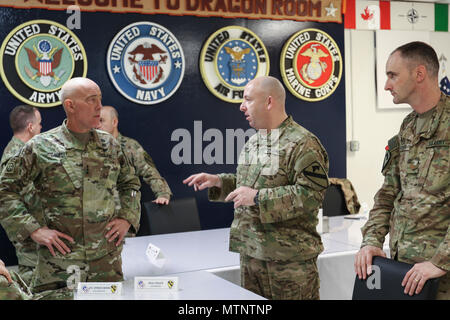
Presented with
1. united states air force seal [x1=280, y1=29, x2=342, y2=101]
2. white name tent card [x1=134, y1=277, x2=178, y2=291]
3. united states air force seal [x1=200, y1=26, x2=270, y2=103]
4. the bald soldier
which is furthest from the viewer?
united states air force seal [x1=280, y1=29, x2=342, y2=101]

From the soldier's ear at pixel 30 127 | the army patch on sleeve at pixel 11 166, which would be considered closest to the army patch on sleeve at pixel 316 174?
the army patch on sleeve at pixel 11 166

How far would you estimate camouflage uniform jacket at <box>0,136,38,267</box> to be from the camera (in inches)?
83.4

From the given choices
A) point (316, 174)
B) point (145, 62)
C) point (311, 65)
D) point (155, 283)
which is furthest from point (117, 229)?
point (311, 65)

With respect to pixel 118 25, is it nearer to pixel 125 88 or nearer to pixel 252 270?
pixel 125 88

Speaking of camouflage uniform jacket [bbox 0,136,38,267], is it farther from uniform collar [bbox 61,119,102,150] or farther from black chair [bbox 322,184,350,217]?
black chair [bbox 322,184,350,217]

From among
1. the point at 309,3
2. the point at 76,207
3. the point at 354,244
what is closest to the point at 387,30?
the point at 309,3

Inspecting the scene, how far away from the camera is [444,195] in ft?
5.84

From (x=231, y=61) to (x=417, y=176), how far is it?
3625 mm

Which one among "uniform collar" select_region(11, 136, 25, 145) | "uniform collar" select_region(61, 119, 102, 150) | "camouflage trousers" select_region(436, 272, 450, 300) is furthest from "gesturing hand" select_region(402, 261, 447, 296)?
"uniform collar" select_region(11, 136, 25, 145)

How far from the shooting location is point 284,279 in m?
2.35

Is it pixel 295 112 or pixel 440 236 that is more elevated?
pixel 295 112

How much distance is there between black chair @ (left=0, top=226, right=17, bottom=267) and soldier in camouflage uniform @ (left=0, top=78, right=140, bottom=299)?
100 inches

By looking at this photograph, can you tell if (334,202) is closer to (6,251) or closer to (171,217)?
(171,217)
